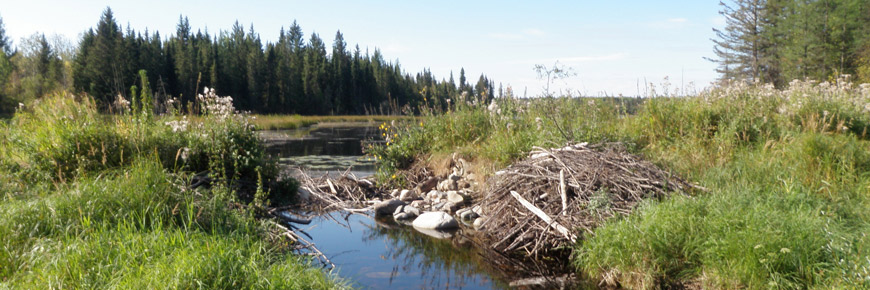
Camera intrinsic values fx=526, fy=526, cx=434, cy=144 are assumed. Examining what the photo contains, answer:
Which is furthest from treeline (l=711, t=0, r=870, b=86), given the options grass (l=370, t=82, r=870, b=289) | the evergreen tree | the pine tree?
the evergreen tree

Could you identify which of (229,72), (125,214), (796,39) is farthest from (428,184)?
(229,72)

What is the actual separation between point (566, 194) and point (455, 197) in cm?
316

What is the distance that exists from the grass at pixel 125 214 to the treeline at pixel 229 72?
2560 cm

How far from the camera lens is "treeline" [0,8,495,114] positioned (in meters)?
42.6

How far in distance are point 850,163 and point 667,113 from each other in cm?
286

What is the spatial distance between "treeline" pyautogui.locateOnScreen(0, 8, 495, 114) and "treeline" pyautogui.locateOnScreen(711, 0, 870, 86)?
69.3 ft

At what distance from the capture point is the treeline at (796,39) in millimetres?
35781

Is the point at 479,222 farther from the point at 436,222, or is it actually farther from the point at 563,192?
the point at 563,192

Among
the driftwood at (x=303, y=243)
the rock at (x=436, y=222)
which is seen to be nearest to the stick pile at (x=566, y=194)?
the rock at (x=436, y=222)

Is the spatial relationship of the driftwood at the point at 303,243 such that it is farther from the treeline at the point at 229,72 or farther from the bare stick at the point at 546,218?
Result: the treeline at the point at 229,72

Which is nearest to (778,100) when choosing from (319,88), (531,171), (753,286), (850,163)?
(850,163)

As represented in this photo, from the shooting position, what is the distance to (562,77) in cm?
1037

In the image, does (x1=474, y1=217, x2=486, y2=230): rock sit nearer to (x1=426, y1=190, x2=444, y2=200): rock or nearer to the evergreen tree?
(x1=426, y1=190, x2=444, y2=200): rock

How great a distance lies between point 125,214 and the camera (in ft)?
15.0
